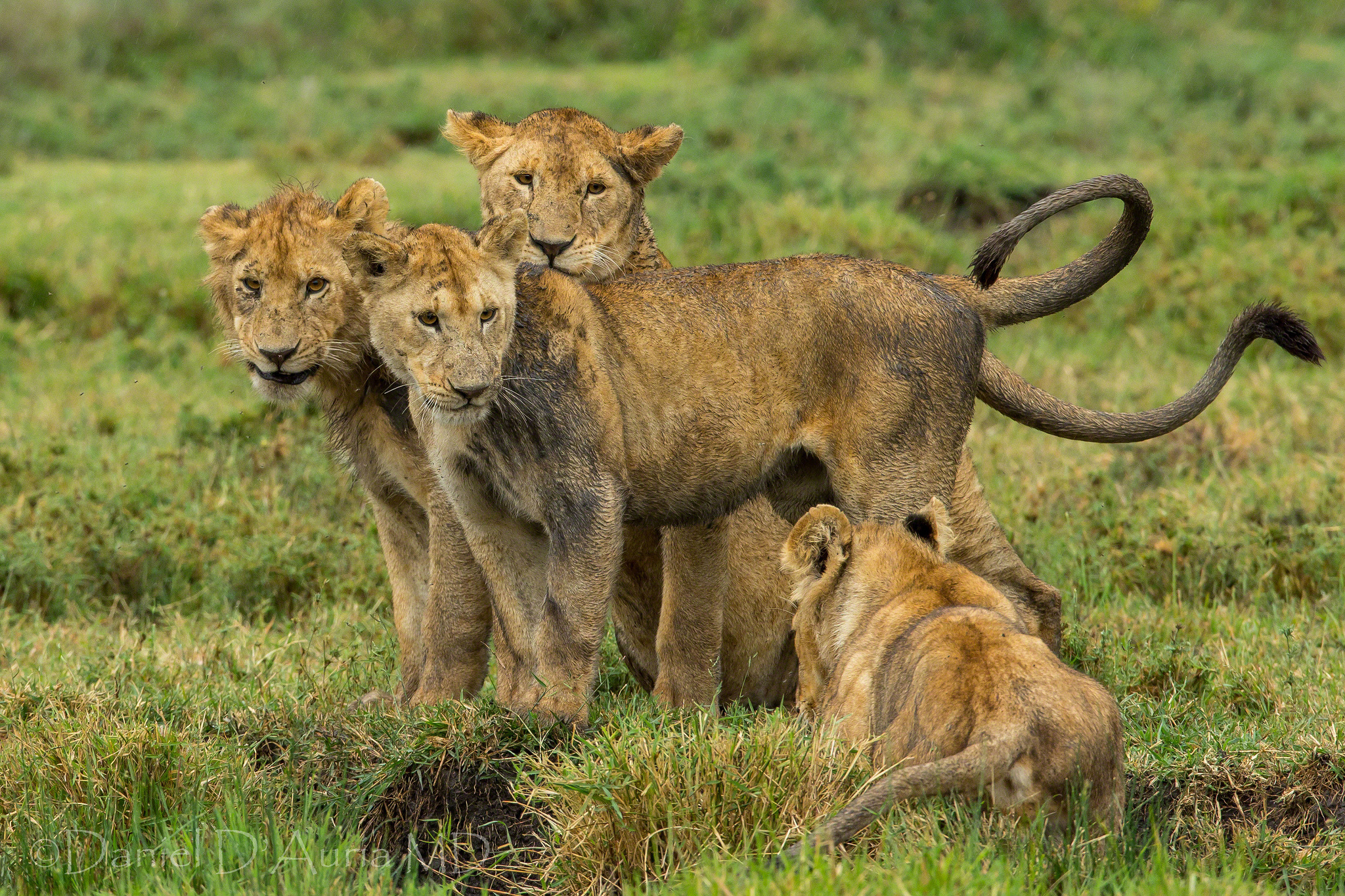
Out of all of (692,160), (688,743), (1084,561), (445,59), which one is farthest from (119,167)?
(688,743)

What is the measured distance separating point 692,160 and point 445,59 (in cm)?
840

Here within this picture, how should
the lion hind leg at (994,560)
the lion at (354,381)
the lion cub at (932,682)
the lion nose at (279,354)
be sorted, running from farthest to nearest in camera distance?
the lion hind leg at (994,560)
the lion at (354,381)
the lion nose at (279,354)
the lion cub at (932,682)

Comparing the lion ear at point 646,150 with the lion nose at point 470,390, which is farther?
the lion ear at point 646,150

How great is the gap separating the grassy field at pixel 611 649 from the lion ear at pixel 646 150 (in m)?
1.82

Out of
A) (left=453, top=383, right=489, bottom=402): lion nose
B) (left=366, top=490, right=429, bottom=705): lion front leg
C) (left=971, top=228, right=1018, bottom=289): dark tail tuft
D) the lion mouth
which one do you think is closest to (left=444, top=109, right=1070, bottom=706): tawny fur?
(left=971, top=228, right=1018, bottom=289): dark tail tuft

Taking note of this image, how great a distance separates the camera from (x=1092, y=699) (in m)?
3.74

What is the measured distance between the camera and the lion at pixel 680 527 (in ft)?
17.2

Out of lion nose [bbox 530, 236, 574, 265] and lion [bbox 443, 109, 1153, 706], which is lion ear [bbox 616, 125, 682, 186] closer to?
lion [bbox 443, 109, 1153, 706]

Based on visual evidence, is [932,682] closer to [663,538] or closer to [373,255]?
[663,538]

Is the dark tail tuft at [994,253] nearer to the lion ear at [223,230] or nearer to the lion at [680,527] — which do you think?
the lion at [680,527]

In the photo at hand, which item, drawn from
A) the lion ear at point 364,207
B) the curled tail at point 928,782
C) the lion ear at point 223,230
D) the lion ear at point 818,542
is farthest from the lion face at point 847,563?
the lion ear at point 223,230

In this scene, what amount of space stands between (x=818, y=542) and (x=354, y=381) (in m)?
1.60

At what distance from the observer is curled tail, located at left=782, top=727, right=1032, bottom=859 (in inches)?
135

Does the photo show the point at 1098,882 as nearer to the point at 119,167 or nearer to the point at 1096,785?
the point at 1096,785
